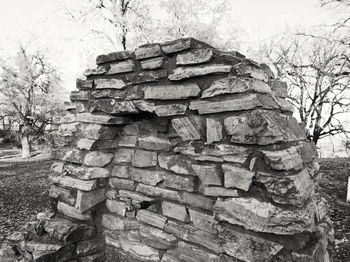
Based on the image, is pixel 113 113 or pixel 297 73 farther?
pixel 297 73

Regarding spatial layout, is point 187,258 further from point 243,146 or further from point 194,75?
point 194,75

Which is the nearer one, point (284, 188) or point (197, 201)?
point (284, 188)

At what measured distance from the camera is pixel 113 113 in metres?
2.54

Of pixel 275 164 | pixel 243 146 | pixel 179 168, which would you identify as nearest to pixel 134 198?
pixel 179 168

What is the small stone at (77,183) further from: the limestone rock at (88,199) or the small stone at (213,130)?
the small stone at (213,130)

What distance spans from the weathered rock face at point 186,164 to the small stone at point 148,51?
1cm

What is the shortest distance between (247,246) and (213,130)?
0.87m

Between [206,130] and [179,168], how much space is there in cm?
44

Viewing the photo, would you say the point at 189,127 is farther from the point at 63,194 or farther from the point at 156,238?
the point at 63,194

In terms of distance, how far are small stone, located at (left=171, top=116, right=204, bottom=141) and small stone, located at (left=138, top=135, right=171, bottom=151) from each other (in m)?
0.24

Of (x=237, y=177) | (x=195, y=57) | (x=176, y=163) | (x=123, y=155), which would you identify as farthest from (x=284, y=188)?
(x=123, y=155)

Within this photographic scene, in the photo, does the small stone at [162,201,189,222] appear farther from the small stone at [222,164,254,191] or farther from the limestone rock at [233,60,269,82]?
the limestone rock at [233,60,269,82]

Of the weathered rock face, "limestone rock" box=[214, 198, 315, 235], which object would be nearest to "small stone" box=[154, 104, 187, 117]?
the weathered rock face

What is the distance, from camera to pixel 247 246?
5.89 ft
